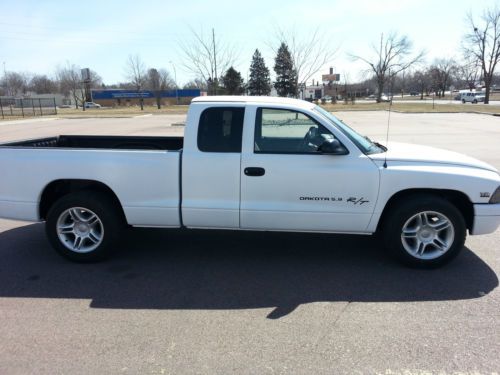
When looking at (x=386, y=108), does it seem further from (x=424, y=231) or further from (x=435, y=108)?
(x=424, y=231)

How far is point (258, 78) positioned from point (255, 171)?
73.8 m

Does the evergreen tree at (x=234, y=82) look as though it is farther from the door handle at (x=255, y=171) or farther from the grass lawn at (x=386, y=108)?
the door handle at (x=255, y=171)

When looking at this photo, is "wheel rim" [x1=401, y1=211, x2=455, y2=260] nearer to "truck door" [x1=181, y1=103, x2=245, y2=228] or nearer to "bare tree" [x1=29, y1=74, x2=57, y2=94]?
"truck door" [x1=181, y1=103, x2=245, y2=228]

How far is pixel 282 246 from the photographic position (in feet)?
16.5

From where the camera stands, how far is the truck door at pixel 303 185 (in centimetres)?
414

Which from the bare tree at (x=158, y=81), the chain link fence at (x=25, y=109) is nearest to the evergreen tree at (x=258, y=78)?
the bare tree at (x=158, y=81)

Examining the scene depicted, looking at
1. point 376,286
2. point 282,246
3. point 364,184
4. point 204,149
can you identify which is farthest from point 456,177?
point 204,149

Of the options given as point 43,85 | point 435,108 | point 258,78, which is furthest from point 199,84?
point 43,85

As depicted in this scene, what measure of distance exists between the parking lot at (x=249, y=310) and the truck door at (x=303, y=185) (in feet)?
1.80

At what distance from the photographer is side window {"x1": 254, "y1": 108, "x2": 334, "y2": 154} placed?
14.1ft

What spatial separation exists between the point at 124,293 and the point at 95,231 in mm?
1050

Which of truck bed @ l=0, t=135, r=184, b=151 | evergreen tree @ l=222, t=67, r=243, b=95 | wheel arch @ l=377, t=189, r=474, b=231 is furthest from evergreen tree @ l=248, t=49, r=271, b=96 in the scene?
wheel arch @ l=377, t=189, r=474, b=231

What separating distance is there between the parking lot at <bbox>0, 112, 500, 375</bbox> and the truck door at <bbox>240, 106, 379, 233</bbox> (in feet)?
Answer: 1.80

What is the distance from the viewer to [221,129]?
430 cm
